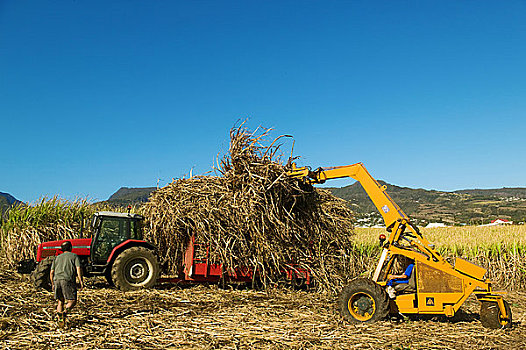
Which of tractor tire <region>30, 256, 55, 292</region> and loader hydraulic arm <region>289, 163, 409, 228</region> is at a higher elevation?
loader hydraulic arm <region>289, 163, 409, 228</region>

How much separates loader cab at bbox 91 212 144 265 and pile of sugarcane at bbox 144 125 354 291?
20.2 inches

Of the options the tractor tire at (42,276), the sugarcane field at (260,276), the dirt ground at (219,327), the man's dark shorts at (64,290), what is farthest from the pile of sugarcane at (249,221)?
the man's dark shorts at (64,290)

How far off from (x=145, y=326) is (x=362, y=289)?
3703mm

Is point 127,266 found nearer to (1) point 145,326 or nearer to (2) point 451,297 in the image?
(1) point 145,326

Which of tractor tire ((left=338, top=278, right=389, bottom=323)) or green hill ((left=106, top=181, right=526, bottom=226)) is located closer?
tractor tire ((left=338, top=278, right=389, bottom=323))

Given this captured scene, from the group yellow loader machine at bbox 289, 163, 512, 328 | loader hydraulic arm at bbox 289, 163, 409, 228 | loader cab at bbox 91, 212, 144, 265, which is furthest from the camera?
loader cab at bbox 91, 212, 144, 265

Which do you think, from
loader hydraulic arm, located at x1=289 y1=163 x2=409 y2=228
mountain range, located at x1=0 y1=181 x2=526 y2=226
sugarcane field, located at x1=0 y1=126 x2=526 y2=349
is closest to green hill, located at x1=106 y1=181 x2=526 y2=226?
mountain range, located at x1=0 y1=181 x2=526 y2=226

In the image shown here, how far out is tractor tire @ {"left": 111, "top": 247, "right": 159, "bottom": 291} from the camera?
32.9ft

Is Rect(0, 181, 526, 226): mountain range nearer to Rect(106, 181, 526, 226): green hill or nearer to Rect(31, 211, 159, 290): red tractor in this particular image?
Rect(106, 181, 526, 226): green hill

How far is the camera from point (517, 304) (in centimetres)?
966

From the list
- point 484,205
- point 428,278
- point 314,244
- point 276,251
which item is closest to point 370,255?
point 314,244

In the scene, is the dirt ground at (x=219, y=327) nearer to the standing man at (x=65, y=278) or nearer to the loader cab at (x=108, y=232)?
the standing man at (x=65, y=278)

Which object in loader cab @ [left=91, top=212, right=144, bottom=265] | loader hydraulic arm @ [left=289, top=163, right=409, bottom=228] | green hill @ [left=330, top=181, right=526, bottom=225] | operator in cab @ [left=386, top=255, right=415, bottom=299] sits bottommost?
operator in cab @ [left=386, top=255, right=415, bottom=299]

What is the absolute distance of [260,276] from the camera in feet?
33.6
